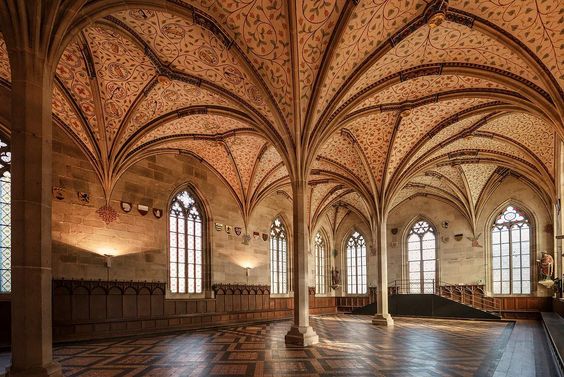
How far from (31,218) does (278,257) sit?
778 inches

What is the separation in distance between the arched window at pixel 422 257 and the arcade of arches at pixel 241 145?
1221 mm

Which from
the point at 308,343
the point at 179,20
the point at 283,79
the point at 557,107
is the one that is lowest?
the point at 308,343

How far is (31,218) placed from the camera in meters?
5.34

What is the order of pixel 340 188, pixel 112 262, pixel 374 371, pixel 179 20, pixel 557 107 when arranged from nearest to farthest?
1. pixel 374 371
2. pixel 179 20
3. pixel 557 107
4. pixel 112 262
5. pixel 340 188

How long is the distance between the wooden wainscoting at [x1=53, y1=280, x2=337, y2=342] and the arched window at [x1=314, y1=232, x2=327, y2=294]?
842 centimetres

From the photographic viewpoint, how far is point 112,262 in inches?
580

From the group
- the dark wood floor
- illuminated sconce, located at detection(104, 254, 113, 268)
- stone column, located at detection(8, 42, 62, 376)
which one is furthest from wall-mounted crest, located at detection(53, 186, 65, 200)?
stone column, located at detection(8, 42, 62, 376)

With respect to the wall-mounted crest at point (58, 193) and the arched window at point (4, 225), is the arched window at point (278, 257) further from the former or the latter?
the arched window at point (4, 225)

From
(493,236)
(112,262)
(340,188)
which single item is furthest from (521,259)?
(112,262)

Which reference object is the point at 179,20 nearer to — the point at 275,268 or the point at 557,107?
the point at 557,107

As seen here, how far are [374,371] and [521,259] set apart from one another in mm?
18441

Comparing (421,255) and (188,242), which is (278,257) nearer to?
(188,242)

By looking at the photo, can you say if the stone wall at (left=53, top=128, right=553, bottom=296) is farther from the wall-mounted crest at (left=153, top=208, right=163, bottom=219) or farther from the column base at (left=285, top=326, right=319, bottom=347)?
the column base at (left=285, top=326, right=319, bottom=347)

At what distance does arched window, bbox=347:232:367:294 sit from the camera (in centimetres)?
2938
